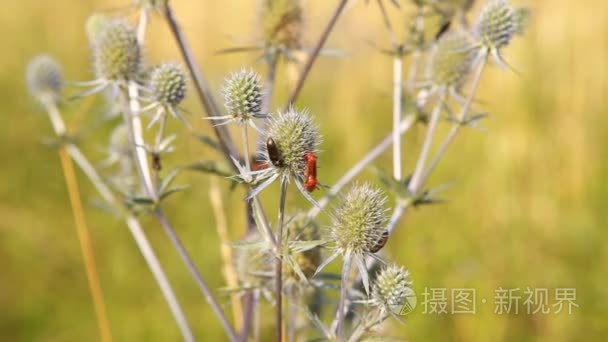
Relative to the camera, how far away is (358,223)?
1.27 metres

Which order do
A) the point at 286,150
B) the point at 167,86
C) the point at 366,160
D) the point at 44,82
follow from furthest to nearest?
the point at 44,82 < the point at 366,160 < the point at 167,86 < the point at 286,150

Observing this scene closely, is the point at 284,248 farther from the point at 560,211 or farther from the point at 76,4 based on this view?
the point at 76,4

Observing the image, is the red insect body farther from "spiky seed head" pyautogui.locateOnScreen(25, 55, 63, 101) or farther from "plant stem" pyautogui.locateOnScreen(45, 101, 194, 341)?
"spiky seed head" pyautogui.locateOnScreen(25, 55, 63, 101)

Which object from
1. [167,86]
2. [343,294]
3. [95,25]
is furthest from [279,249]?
[95,25]

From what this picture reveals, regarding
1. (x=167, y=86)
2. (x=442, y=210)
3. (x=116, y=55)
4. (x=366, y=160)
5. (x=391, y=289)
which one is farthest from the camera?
(x=442, y=210)

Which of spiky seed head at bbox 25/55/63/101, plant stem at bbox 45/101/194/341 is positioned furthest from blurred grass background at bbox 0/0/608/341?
plant stem at bbox 45/101/194/341

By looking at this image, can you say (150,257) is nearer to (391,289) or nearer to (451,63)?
(391,289)

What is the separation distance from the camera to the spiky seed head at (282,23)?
1999 mm

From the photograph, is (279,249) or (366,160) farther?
(366,160)

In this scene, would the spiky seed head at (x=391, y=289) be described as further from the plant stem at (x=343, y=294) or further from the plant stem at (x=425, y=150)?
the plant stem at (x=425, y=150)

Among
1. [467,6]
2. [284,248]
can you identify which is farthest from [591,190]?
[284,248]

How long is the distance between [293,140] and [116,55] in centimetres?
72

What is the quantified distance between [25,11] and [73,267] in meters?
4.48

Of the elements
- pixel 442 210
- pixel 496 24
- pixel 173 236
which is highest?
pixel 496 24
